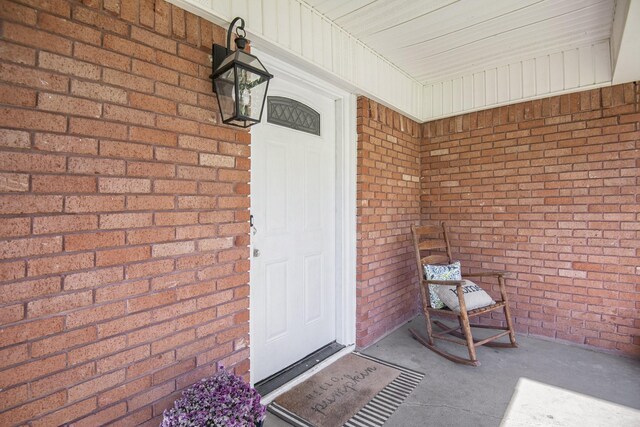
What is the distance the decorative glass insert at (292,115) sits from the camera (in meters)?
2.38

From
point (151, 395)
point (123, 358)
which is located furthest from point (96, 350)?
point (151, 395)

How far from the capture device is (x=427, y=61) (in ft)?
10.3

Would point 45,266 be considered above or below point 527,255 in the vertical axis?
above

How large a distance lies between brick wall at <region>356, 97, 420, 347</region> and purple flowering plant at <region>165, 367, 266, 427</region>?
5.14ft

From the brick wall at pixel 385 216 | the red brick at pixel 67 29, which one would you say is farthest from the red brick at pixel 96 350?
the brick wall at pixel 385 216

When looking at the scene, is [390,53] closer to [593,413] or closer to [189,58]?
[189,58]

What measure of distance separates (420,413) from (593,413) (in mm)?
1073

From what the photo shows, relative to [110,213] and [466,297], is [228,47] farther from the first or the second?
[466,297]

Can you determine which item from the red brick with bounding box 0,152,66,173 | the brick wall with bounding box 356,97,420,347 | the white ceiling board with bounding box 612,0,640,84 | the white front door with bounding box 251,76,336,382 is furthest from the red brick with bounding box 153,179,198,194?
the white ceiling board with bounding box 612,0,640,84

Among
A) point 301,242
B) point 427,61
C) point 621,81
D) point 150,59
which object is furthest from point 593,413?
point 150,59

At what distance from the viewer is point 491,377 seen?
2436 mm

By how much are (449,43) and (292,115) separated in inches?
59.8

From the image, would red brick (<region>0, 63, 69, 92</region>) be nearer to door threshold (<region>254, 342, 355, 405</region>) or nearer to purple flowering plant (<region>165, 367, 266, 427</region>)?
purple flowering plant (<region>165, 367, 266, 427</region>)

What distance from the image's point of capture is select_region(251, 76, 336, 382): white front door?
2.29m
